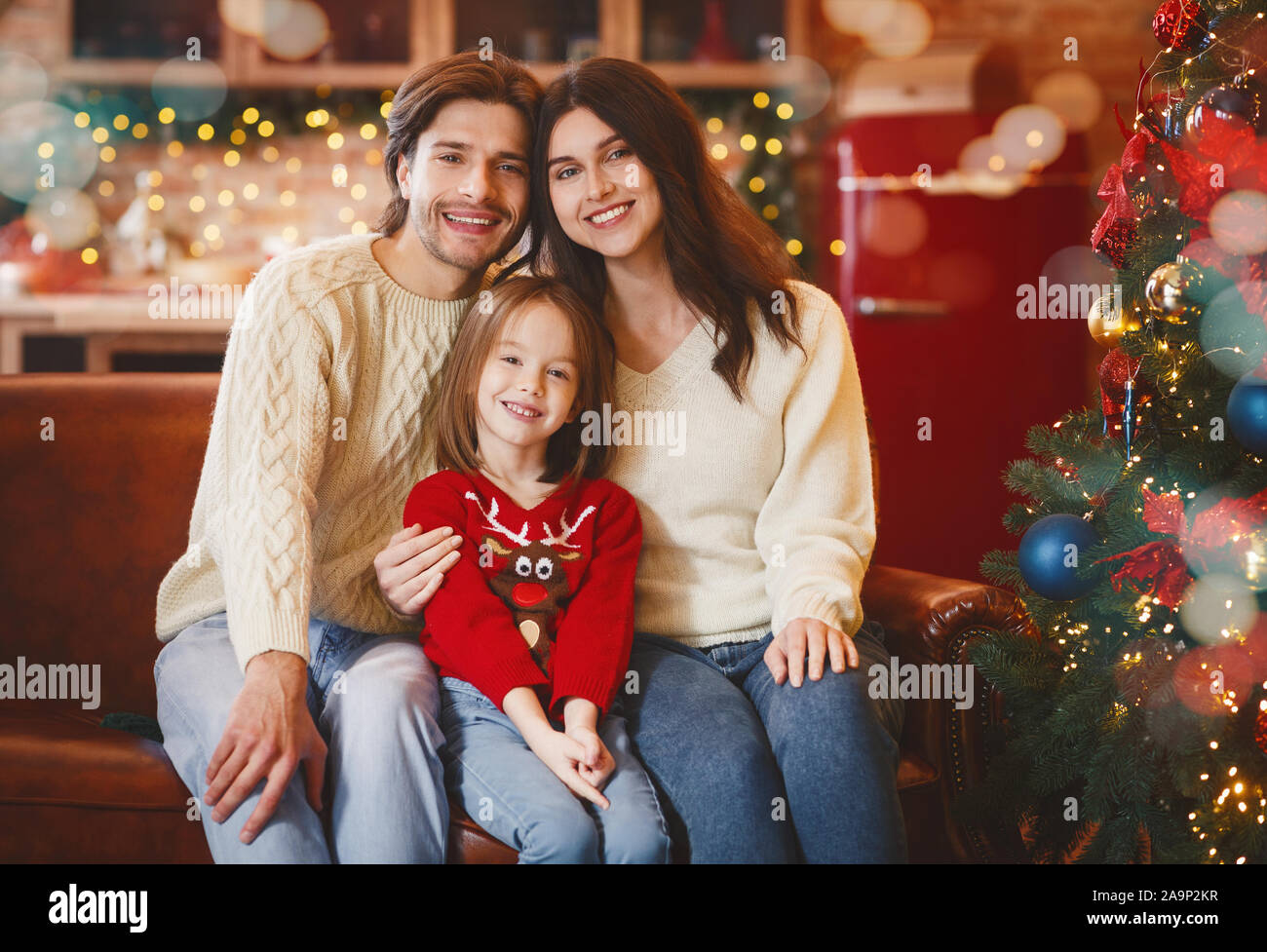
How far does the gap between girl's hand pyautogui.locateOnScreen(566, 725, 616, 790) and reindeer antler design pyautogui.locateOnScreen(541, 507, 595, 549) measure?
0.29m

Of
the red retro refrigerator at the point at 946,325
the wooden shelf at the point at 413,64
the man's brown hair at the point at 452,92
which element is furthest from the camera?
the wooden shelf at the point at 413,64

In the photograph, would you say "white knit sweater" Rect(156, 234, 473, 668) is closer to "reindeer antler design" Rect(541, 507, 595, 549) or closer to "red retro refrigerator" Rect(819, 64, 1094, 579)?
"reindeer antler design" Rect(541, 507, 595, 549)

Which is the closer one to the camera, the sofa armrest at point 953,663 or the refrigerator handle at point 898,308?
the sofa armrest at point 953,663

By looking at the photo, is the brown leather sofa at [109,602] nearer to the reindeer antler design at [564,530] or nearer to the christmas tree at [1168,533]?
the christmas tree at [1168,533]

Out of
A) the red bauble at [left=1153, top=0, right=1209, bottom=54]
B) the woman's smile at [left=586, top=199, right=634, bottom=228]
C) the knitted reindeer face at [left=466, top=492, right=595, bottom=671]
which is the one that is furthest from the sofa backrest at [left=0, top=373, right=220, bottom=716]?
the red bauble at [left=1153, top=0, right=1209, bottom=54]

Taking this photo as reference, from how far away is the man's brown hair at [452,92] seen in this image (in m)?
1.59

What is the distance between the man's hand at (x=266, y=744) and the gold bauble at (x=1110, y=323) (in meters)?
1.19

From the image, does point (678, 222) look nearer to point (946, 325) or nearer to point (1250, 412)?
point (1250, 412)

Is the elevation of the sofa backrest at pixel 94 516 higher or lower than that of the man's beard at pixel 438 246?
lower

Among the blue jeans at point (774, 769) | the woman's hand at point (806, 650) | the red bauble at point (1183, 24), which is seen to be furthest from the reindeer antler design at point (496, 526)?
the red bauble at point (1183, 24)

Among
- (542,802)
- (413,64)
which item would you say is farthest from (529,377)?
(413,64)

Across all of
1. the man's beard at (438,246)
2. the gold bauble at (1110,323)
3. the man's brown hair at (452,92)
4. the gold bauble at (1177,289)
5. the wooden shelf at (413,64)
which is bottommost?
the gold bauble at (1110,323)

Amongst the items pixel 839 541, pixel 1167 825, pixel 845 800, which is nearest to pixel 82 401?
pixel 839 541

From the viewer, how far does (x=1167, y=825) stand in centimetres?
146
